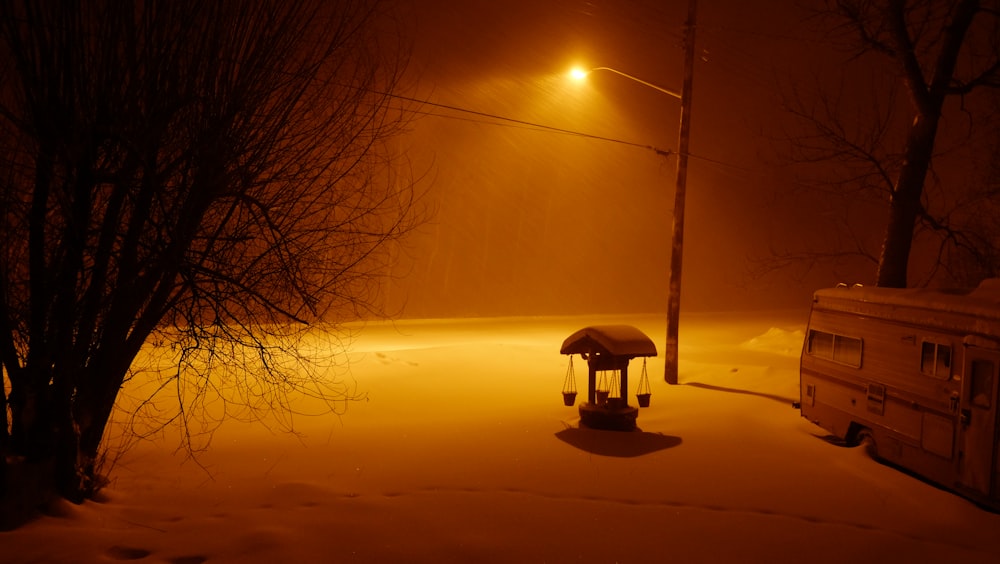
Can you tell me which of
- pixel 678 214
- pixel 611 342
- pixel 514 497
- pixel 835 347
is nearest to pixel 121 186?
pixel 514 497

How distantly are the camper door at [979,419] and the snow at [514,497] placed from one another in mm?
391

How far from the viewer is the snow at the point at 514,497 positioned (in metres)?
6.21

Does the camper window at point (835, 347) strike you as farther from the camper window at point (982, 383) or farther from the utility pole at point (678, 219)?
the utility pole at point (678, 219)

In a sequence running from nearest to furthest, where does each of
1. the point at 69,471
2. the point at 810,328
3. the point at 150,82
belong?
the point at 150,82, the point at 69,471, the point at 810,328

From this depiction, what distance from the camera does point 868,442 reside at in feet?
33.3

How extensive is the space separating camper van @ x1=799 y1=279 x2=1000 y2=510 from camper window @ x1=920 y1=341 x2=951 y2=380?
11mm

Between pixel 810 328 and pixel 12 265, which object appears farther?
pixel 810 328

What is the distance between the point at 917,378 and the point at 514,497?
485cm

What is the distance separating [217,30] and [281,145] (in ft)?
4.35

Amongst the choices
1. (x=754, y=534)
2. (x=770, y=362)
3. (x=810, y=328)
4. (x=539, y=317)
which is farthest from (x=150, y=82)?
(x=539, y=317)

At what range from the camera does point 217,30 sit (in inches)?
264

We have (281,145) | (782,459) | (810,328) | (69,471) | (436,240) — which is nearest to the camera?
(69,471)

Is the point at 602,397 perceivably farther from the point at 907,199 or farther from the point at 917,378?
the point at 907,199

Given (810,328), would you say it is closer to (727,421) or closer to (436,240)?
(727,421)
